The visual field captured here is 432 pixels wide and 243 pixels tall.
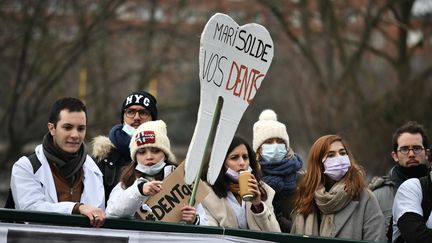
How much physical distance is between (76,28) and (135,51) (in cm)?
511

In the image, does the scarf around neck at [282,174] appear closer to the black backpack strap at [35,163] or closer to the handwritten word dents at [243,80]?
the handwritten word dents at [243,80]

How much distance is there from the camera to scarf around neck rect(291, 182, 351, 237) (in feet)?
26.6

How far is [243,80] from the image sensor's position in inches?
310

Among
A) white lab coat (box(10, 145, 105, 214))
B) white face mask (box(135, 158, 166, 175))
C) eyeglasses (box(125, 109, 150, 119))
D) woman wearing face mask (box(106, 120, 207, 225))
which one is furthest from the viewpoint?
eyeglasses (box(125, 109, 150, 119))

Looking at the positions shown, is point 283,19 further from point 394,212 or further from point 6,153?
point 394,212

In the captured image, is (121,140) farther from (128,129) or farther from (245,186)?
(245,186)

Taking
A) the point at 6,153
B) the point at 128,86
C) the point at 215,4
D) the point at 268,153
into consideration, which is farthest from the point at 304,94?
the point at 268,153

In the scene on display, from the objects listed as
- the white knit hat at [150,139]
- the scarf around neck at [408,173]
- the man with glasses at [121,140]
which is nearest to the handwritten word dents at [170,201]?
the white knit hat at [150,139]

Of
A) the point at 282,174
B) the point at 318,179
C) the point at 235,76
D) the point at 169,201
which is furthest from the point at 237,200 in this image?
the point at 235,76

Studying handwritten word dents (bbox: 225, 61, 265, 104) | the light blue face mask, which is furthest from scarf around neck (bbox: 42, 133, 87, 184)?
the light blue face mask

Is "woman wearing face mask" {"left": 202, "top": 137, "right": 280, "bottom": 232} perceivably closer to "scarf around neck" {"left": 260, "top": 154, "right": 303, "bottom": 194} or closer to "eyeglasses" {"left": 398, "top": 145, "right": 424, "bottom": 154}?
"scarf around neck" {"left": 260, "top": 154, "right": 303, "bottom": 194}

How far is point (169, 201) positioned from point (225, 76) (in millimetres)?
900

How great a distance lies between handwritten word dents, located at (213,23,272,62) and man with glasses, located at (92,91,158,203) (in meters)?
1.42

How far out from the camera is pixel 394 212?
802 centimetres
